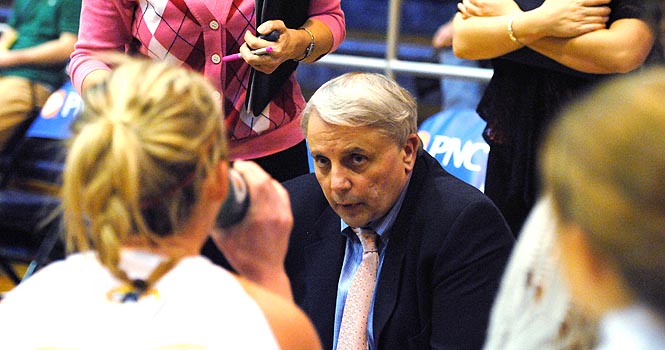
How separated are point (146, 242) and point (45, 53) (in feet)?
8.95

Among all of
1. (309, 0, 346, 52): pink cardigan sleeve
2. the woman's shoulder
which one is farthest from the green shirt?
the woman's shoulder

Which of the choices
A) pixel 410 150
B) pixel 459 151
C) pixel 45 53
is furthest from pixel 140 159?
pixel 45 53

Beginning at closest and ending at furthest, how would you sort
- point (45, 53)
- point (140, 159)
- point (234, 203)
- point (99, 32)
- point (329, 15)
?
point (140, 159)
point (234, 203)
point (99, 32)
point (329, 15)
point (45, 53)

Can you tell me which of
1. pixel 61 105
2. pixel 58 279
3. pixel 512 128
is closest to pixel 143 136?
pixel 58 279

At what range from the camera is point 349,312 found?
7.88 feet

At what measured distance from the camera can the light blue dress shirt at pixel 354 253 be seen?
7.94 ft

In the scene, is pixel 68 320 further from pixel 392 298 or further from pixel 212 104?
pixel 392 298

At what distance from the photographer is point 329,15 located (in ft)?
8.80

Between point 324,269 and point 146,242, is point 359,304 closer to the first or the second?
point 324,269

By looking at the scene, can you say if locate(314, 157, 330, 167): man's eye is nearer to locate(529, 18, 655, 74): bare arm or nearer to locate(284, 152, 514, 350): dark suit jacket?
locate(284, 152, 514, 350): dark suit jacket

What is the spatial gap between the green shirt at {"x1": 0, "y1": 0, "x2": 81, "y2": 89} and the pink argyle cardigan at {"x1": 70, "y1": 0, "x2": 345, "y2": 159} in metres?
1.39

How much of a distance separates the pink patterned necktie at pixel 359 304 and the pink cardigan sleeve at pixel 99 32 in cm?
78

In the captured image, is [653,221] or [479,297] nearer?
[653,221]

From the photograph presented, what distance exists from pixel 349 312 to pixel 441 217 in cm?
30
